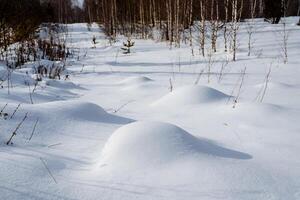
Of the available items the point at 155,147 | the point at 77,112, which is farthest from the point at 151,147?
the point at 77,112

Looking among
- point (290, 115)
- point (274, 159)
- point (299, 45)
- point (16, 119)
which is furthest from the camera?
point (299, 45)

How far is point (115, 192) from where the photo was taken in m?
1.55

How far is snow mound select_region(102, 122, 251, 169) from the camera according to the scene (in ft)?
5.87

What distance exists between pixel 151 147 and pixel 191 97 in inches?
65.6

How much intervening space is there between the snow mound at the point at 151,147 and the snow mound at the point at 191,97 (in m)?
1.32

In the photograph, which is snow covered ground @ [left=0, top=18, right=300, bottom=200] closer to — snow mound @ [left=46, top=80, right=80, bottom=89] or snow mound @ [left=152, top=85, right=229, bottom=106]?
snow mound @ [left=152, top=85, right=229, bottom=106]

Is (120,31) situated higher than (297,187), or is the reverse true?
(120,31)

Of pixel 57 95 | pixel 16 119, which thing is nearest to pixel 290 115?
pixel 16 119

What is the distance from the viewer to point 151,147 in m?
1.84

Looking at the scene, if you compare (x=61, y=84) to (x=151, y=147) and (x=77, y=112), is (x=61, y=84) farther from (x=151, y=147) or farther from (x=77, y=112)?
(x=151, y=147)

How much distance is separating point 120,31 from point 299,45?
10473mm

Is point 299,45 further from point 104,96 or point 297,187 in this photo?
point 297,187

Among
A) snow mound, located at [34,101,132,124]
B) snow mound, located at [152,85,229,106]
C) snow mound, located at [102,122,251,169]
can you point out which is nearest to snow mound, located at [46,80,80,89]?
snow mound, located at [152,85,229,106]

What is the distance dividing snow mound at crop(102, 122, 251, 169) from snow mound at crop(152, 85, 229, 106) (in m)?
1.32
